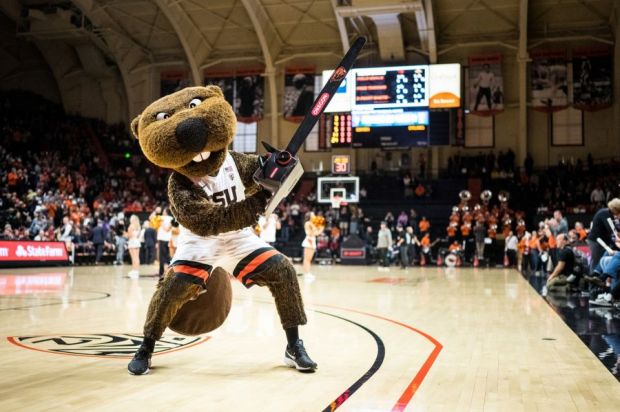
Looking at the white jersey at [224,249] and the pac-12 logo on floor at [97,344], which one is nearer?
the white jersey at [224,249]

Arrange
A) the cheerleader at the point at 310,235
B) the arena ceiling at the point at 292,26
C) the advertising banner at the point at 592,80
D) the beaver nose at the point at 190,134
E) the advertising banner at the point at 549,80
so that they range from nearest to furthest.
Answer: the beaver nose at the point at 190,134 < the cheerleader at the point at 310,235 < the arena ceiling at the point at 292,26 < the advertising banner at the point at 592,80 < the advertising banner at the point at 549,80

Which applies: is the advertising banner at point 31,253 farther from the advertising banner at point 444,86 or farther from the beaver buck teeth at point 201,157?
the beaver buck teeth at point 201,157

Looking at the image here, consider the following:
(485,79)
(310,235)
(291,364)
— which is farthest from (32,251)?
(485,79)

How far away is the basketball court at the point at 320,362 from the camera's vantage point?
4.00m

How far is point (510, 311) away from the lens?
31.0 ft

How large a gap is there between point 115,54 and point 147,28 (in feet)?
7.17

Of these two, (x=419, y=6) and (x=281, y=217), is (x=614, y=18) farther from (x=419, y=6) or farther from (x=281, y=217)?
(x=281, y=217)

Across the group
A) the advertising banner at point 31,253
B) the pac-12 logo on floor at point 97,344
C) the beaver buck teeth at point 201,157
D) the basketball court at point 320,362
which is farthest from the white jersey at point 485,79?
the beaver buck teeth at point 201,157

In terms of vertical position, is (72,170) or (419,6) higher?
(419,6)

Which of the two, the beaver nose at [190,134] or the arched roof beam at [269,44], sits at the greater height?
the arched roof beam at [269,44]

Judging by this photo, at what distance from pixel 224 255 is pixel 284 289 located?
54 centimetres

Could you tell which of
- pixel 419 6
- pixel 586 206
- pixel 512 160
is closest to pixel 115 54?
pixel 419 6

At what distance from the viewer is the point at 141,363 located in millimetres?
4711

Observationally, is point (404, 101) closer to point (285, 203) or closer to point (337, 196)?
point (337, 196)
